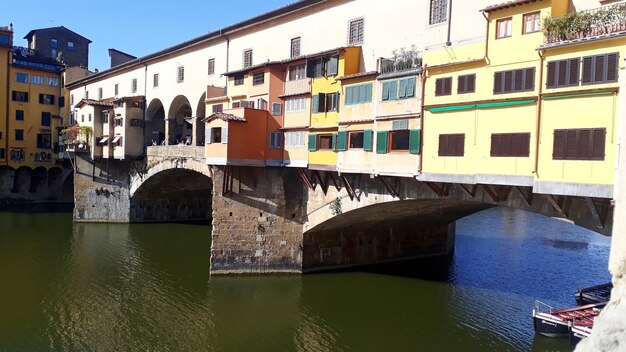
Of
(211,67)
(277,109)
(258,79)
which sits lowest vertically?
(277,109)

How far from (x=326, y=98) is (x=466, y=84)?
839 cm

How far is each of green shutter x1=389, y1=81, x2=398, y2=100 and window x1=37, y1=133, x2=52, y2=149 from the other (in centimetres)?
5156

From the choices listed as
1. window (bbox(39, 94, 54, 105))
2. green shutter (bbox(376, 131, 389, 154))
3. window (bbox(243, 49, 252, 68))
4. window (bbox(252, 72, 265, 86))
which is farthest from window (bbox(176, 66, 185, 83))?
window (bbox(39, 94, 54, 105))

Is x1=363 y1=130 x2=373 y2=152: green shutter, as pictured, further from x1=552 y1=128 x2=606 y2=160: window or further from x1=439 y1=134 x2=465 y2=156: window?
x1=552 y1=128 x2=606 y2=160: window

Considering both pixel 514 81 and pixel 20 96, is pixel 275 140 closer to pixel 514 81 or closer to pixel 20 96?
pixel 514 81

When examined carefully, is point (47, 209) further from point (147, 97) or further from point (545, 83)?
point (545, 83)

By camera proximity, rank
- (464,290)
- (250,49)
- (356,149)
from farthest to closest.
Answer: (250,49) → (464,290) → (356,149)

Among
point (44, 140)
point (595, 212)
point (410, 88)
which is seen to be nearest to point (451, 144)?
point (410, 88)

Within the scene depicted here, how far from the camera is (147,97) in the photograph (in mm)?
42750

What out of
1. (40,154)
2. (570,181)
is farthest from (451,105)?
(40,154)

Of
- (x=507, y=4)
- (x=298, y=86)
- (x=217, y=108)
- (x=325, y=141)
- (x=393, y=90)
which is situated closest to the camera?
(x=507, y=4)

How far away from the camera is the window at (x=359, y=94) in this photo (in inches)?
858

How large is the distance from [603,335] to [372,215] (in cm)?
1660

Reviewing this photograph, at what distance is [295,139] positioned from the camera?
26.0 m
